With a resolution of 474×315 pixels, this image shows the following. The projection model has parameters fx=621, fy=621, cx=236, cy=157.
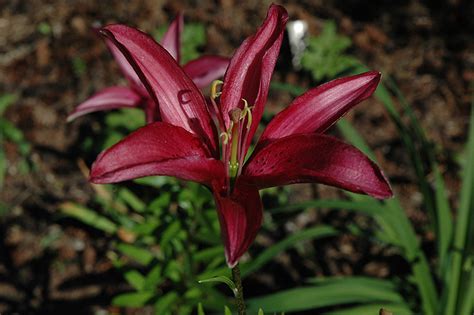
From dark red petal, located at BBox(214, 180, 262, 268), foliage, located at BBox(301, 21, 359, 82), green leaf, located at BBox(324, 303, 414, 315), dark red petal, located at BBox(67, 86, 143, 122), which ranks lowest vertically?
dark red petal, located at BBox(214, 180, 262, 268)

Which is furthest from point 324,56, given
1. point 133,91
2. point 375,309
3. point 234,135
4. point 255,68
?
point 234,135

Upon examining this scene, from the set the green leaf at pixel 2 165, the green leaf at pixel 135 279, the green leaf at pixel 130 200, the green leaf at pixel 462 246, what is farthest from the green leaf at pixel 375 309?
the green leaf at pixel 2 165

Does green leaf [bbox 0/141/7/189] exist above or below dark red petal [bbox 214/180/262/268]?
above

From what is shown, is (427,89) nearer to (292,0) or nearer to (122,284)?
(292,0)

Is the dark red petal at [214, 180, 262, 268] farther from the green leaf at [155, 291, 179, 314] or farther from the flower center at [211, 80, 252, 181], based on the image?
the green leaf at [155, 291, 179, 314]

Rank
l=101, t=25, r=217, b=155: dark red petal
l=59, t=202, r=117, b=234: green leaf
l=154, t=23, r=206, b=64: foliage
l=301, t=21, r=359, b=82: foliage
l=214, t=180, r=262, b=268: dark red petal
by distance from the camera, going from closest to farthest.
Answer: l=214, t=180, r=262, b=268: dark red petal < l=101, t=25, r=217, b=155: dark red petal < l=154, t=23, r=206, b=64: foliage < l=59, t=202, r=117, b=234: green leaf < l=301, t=21, r=359, b=82: foliage

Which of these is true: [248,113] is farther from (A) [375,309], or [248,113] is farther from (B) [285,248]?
(A) [375,309]

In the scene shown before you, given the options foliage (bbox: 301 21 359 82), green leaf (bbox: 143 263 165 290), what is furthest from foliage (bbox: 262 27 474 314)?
foliage (bbox: 301 21 359 82)
